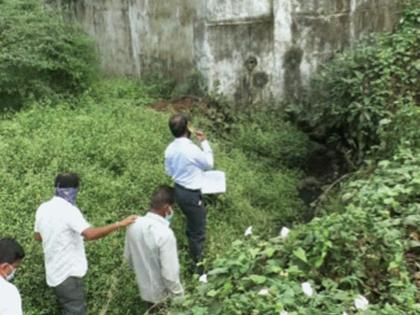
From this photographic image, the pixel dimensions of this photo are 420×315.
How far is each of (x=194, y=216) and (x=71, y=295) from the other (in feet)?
5.18

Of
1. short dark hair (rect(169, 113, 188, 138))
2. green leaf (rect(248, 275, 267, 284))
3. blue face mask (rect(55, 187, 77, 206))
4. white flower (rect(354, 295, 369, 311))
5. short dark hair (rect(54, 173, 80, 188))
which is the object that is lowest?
white flower (rect(354, 295, 369, 311))

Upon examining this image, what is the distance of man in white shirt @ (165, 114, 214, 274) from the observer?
6402mm

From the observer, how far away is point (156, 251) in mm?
5332

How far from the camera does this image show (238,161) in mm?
8758

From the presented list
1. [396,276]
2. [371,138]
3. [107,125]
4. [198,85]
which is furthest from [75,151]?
[396,276]

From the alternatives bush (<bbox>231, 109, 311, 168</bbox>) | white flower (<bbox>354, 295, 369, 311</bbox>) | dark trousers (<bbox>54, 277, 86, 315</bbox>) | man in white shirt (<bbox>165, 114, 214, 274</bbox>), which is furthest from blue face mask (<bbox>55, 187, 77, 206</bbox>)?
bush (<bbox>231, 109, 311, 168</bbox>)

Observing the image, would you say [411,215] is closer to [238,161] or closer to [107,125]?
[238,161]

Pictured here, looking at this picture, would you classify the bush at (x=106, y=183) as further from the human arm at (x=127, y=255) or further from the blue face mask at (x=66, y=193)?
the blue face mask at (x=66, y=193)

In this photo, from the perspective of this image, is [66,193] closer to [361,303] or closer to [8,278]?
[8,278]

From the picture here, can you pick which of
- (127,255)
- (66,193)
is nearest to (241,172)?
(127,255)

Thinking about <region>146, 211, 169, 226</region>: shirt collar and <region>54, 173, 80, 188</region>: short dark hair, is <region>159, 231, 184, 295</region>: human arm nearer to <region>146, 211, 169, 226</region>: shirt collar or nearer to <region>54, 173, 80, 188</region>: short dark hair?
<region>146, 211, 169, 226</region>: shirt collar

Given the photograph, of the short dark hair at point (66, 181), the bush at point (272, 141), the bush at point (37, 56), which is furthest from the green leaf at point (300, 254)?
the bush at point (37, 56)

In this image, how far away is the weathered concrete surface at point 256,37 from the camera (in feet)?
32.7

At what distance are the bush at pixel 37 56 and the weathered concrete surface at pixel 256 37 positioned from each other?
4.47ft
